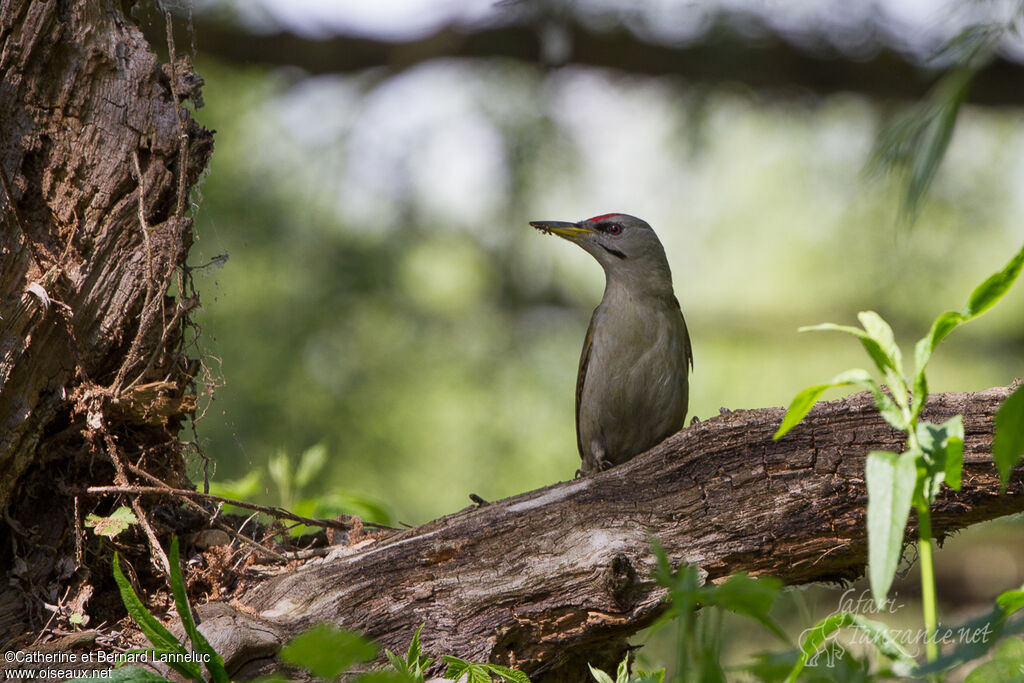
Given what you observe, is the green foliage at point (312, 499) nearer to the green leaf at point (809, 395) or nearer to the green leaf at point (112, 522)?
the green leaf at point (112, 522)

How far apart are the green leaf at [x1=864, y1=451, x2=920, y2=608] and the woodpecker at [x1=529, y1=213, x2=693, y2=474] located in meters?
3.37

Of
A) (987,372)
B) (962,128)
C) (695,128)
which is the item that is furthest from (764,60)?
(987,372)

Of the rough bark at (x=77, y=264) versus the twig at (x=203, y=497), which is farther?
the twig at (x=203, y=497)

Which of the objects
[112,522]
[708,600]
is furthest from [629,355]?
[708,600]

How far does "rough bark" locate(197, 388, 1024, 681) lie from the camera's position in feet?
9.24

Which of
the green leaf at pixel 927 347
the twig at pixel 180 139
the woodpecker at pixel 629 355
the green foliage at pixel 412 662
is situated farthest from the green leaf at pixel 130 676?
the woodpecker at pixel 629 355

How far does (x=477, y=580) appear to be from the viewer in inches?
116

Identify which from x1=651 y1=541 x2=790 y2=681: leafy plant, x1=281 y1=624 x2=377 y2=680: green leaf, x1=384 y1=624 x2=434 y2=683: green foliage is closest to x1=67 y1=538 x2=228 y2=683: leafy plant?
x1=384 y1=624 x2=434 y2=683: green foliage

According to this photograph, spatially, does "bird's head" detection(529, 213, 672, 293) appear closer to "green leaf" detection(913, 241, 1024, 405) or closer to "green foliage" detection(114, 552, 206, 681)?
"green foliage" detection(114, 552, 206, 681)

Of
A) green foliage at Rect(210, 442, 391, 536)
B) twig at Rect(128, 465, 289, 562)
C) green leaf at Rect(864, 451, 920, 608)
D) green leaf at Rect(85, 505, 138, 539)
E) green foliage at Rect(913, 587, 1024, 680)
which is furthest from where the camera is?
green foliage at Rect(210, 442, 391, 536)

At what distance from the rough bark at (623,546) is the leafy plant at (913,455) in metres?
1.41

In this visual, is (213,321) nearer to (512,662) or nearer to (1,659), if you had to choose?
(1,659)

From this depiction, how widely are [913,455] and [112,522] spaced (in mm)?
2582

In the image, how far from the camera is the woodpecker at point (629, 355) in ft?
15.2
